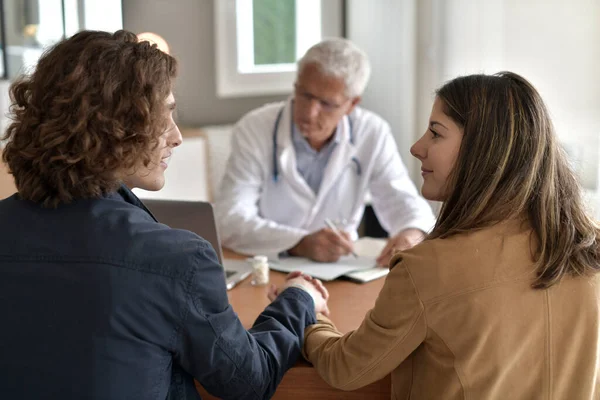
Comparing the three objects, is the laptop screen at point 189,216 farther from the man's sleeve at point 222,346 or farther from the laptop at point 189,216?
the man's sleeve at point 222,346

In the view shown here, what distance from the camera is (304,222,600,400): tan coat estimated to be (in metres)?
1.16

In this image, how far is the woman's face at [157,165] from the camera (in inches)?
46.1

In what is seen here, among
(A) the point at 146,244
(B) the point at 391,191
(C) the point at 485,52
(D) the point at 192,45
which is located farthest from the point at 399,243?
(D) the point at 192,45

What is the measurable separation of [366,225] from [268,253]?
1345 millimetres

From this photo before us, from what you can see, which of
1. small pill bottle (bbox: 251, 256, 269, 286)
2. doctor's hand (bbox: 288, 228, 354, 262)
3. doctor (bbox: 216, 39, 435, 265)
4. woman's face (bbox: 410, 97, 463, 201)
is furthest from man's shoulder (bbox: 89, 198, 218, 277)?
doctor (bbox: 216, 39, 435, 265)

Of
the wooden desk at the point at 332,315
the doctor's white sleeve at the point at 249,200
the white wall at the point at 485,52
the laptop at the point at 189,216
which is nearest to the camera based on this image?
the wooden desk at the point at 332,315

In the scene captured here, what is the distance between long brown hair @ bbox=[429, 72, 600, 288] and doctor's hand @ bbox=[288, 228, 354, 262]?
79cm

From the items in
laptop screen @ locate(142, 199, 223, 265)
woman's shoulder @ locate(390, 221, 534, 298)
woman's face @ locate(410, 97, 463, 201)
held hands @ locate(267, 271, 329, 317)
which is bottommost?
held hands @ locate(267, 271, 329, 317)

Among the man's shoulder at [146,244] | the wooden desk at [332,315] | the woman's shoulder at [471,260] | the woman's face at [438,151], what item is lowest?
the wooden desk at [332,315]

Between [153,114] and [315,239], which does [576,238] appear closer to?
[153,114]

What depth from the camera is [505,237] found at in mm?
1194

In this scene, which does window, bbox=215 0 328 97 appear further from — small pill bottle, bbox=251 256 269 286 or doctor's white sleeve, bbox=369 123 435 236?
small pill bottle, bbox=251 256 269 286

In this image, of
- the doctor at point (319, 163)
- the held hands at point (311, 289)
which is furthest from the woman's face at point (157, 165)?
the doctor at point (319, 163)

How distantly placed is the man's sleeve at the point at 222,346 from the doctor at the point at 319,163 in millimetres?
1015
